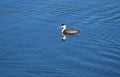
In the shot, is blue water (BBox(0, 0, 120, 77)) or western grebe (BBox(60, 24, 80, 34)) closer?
blue water (BBox(0, 0, 120, 77))

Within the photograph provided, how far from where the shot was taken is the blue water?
22062mm

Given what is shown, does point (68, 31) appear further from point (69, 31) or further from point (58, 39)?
point (58, 39)

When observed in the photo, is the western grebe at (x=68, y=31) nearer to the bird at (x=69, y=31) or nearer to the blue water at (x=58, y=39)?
the bird at (x=69, y=31)

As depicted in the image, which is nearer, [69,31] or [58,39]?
[58,39]

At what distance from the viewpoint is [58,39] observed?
26.0 metres

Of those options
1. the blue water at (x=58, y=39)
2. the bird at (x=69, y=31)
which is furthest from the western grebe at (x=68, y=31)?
the blue water at (x=58, y=39)

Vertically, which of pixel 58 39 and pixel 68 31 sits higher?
pixel 68 31

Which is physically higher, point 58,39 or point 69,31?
point 69,31

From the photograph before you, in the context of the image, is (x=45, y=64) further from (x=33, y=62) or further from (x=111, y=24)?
(x=111, y=24)

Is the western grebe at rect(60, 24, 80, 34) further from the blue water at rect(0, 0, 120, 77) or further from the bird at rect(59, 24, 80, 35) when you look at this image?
the blue water at rect(0, 0, 120, 77)

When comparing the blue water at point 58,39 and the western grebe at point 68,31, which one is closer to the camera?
the blue water at point 58,39

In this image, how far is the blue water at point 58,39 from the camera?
72.4ft

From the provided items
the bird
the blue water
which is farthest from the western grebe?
the blue water

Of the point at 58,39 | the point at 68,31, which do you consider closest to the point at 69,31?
the point at 68,31
